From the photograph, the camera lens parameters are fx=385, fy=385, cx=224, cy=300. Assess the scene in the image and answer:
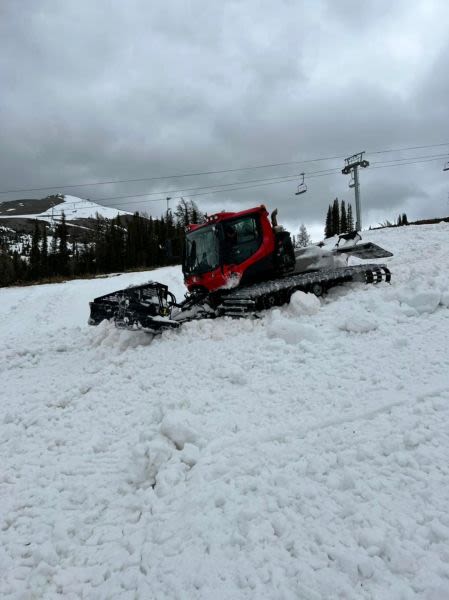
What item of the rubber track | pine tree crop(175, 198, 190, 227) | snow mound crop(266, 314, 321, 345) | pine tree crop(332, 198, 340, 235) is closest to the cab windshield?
the rubber track

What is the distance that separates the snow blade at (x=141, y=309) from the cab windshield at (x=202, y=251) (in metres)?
1.31

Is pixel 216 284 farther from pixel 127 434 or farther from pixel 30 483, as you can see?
pixel 30 483

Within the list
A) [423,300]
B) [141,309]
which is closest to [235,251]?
[141,309]

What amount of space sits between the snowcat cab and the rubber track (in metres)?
0.45

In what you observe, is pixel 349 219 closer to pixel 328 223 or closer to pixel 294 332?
pixel 328 223

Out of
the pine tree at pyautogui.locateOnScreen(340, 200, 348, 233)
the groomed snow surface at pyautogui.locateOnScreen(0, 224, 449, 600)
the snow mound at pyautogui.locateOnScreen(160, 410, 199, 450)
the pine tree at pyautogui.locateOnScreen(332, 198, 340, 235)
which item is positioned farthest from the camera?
the pine tree at pyautogui.locateOnScreen(340, 200, 348, 233)

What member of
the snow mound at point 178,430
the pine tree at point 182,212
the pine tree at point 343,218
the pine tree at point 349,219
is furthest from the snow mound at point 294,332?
the pine tree at point 349,219

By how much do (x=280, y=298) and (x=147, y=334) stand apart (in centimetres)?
345

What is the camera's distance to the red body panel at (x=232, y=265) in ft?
33.0

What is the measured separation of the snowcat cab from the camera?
10.1m

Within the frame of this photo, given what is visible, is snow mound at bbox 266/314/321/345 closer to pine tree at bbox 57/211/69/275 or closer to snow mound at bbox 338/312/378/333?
snow mound at bbox 338/312/378/333

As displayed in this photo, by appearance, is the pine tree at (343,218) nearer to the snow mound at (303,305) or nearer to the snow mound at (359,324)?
the snow mound at (303,305)

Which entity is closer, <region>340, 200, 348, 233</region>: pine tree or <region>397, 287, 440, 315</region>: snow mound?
<region>397, 287, 440, 315</region>: snow mound

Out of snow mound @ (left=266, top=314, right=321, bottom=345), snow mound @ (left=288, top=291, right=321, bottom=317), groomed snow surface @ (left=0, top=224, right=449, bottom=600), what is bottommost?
groomed snow surface @ (left=0, top=224, right=449, bottom=600)
